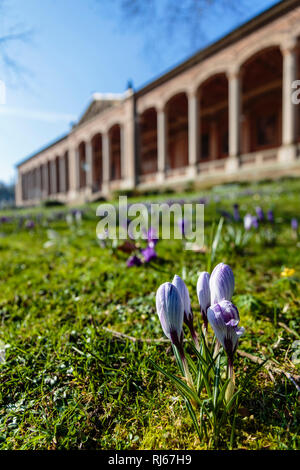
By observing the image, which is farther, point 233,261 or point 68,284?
point 233,261

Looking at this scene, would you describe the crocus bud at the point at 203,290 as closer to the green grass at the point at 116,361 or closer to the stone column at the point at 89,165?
the green grass at the point at 116,361

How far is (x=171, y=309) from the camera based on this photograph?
881mm

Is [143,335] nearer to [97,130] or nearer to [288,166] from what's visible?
[288,166]

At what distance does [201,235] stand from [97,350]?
7.25 ft

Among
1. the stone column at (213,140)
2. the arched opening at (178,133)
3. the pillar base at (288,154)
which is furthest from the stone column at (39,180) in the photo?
the pillar base at (288,154)

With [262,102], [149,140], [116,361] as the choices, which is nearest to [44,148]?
[149,140]

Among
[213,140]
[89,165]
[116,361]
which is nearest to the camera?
[116,361]

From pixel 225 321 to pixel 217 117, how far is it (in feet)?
84.0

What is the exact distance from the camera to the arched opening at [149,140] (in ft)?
84.9

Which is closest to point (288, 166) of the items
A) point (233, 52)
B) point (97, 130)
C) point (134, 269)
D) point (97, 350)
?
point (233, 52)

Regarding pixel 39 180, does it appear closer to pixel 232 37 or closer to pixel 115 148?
pixel 115 148

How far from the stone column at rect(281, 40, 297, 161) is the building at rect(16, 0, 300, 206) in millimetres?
45

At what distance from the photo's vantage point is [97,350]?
54.9 inches

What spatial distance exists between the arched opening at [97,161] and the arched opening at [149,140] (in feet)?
17.7
